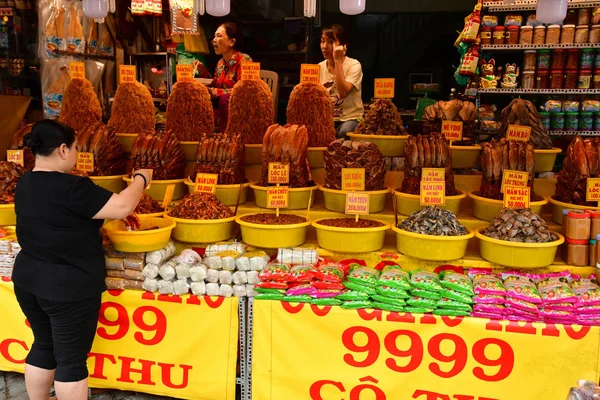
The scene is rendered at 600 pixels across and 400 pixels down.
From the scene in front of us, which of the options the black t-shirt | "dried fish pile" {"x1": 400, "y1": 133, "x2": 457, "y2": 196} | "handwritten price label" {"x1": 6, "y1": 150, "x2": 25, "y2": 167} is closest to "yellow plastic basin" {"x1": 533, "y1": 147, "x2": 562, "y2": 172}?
"dried fish pile" {"x1": 400, "y1": 133, "x2": 457, "y2": 196}

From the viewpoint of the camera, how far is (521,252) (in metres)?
2.44

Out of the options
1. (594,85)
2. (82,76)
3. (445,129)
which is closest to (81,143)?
(82,76)

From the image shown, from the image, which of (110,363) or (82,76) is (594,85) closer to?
(82,76)

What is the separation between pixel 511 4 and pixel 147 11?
344 centimetres

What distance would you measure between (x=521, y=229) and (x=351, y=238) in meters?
0.79

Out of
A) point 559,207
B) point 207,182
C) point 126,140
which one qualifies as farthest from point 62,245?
point 559,207

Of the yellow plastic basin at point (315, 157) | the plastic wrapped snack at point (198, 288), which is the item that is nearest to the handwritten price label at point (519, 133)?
the yellow plastic basin at point (315, 157)

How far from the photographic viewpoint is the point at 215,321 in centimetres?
250

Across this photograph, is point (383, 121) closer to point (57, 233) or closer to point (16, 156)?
point (57, 233)

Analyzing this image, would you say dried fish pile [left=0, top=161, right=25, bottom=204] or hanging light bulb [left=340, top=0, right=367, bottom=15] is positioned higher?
hanging light bulb [left=340, top=0, right=367, bottom=15]

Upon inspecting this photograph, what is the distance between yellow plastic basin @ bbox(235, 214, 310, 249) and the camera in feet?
8.67

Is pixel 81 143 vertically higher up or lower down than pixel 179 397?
higher up

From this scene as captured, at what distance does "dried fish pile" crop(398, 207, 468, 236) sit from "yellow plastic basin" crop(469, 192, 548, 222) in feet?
0.81

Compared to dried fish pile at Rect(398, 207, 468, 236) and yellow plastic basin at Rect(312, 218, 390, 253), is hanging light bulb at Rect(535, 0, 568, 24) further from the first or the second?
yellow plastic basin at Rect(312, 218, 390, 253)
